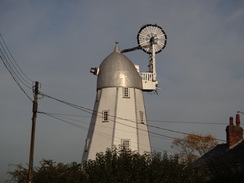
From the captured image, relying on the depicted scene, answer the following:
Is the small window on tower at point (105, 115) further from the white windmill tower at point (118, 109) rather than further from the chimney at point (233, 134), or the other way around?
the chimney at point (233, 134)

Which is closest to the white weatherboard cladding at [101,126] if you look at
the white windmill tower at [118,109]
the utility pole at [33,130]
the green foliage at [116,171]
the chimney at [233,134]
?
the white windmill tower at [118,109]

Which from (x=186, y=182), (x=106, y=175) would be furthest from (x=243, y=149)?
(x=106, y=175)

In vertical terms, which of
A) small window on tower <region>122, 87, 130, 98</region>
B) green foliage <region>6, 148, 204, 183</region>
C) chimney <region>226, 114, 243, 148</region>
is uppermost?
small window on tower <region>122, 87, 130, 98</region>

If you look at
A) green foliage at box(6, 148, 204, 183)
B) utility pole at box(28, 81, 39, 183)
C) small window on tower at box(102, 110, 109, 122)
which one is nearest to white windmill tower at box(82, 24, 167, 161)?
small window on tower at box(102, 110, 109, 122)

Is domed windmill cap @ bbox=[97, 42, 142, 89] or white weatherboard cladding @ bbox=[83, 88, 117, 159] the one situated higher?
domed windmill cap @ bbox=[97, 42, 142, 89]

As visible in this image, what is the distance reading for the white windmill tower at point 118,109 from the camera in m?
44.3

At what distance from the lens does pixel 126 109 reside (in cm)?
4538

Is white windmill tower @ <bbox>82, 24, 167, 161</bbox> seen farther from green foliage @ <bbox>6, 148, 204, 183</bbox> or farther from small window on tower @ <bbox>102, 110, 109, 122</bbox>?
green foliage @ <bbox>6, 148, 204, 183</bbox>

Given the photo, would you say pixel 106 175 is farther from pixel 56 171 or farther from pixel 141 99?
pixel 141 99

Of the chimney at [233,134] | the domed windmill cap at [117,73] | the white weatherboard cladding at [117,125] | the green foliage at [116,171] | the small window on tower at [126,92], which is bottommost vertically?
the green foliage at [116,171]

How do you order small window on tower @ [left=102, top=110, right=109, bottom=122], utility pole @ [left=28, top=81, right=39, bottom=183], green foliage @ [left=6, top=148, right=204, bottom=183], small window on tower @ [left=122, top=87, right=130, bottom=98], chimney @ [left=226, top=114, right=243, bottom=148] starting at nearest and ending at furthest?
utility pole @ [left=28, top=81, right=39, bottom=183] < green foliage @ [left=6, top=148, right=204, bottom=183] < chimney @ [left=226, top=114, right=243, bottom=148] < small window on tower @ [left=102, top=110, right=109, bottom=122] < small window on tower @ [left=122, top=87, right=130, bottom=98]

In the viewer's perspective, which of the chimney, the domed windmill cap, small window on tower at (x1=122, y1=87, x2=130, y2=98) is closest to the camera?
the chimney

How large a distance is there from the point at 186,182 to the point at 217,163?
39.0 ft

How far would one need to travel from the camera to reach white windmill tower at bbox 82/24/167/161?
1746 inches
